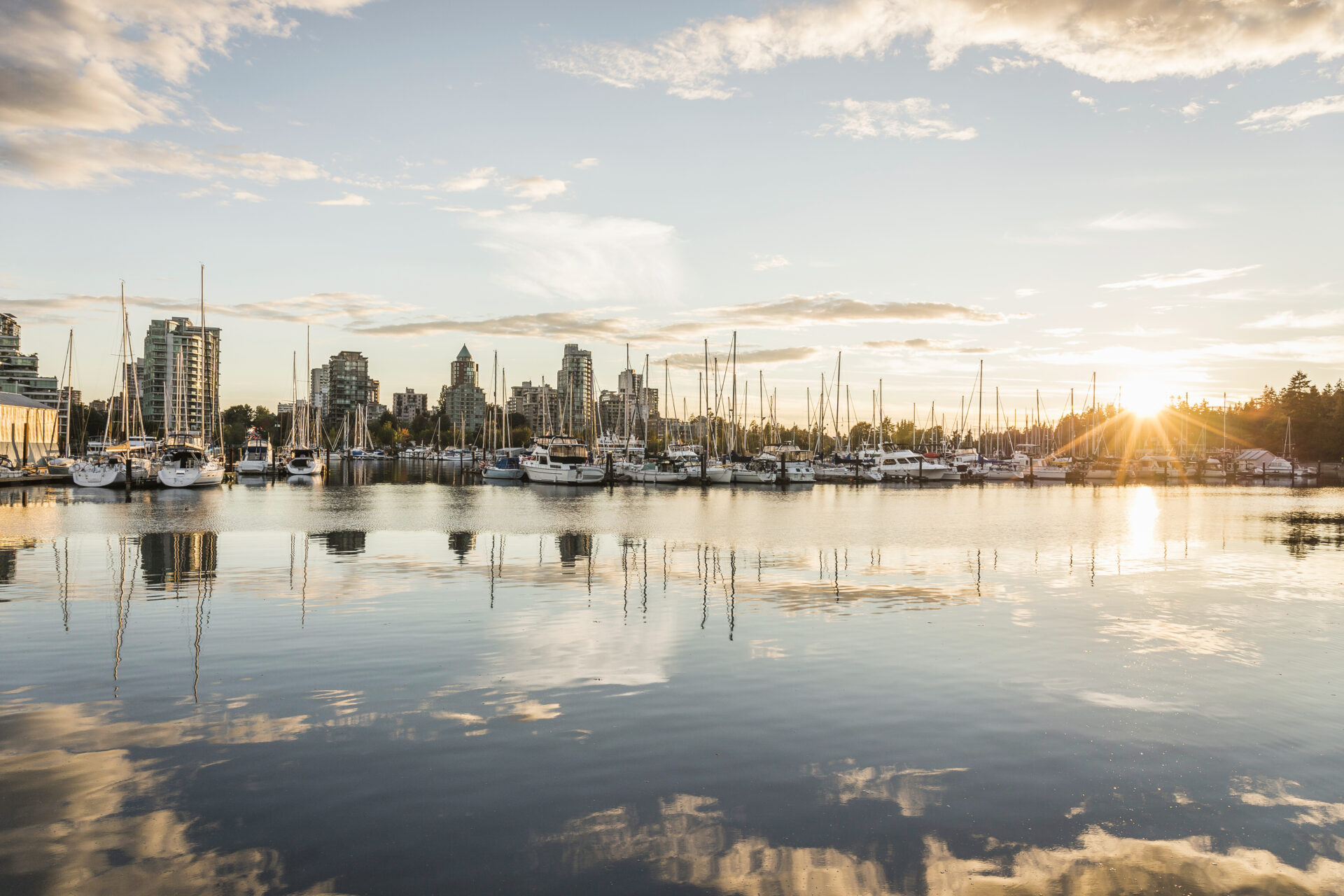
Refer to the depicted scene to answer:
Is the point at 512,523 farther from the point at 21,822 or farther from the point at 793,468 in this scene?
the point at 793,468

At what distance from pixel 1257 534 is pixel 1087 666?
38.8 m

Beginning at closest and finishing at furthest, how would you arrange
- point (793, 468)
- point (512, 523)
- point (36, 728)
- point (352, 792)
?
1. point (352, 792)
2. point (36, 728)
3. point (512, 523)
4. point (793, 468)

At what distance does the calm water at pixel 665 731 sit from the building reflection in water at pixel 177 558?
393mm

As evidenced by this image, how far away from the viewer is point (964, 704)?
1431 cm

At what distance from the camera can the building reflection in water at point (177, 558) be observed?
89.6ft

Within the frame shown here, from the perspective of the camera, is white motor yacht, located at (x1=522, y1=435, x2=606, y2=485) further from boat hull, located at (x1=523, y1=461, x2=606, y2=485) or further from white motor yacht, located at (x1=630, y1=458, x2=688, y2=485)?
white motor yacht, located at (x1=630, y1=458, x2=688, y2=485)

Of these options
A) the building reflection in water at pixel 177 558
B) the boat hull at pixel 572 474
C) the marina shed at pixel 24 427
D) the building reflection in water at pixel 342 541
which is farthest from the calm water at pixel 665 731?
the marina shed at pixel 24 427

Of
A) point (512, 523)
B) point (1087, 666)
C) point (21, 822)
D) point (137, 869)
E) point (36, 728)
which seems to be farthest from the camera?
point (512, 523)

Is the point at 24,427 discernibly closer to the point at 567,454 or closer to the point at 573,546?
the point at 567,454

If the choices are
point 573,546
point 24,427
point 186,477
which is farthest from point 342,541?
point 24,427

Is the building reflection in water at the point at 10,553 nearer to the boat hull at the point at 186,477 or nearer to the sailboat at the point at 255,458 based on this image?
the boat hull at the point at 186,477

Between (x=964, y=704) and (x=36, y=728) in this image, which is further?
(x=964, y=704)

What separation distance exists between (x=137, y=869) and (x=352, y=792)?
7.89 ft

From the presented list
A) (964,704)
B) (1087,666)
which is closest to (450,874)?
(964,704)
